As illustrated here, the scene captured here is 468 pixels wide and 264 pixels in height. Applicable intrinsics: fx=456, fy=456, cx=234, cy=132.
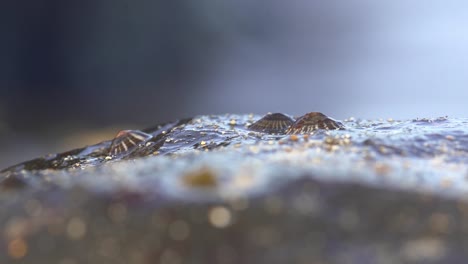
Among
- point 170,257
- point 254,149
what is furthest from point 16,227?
point 254,149

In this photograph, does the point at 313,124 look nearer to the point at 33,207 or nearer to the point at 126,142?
the point at 126,142

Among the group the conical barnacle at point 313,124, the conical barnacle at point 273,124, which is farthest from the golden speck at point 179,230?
the conical barnacle at point 273,124

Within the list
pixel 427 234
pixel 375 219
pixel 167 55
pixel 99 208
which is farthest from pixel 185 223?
pixel 167 55

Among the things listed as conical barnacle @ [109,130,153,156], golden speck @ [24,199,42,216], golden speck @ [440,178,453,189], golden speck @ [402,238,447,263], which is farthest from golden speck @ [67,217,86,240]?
conical barnacle @ [109,130,153,156]

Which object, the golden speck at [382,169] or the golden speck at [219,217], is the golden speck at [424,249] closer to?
the golden speck at [382,169]

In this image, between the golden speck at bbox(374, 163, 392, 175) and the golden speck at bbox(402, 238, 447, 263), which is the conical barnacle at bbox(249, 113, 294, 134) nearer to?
the golden speck at bbox(374, 163, 392, 175)
